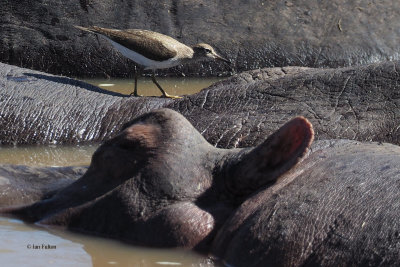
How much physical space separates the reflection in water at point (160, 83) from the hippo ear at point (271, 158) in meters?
5.97

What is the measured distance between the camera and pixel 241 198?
4020 millimetres

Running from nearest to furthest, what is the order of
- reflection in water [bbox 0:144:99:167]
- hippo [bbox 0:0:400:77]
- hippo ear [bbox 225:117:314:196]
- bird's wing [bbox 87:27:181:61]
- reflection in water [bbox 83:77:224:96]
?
hippo ear [bbox 225:117:314:196] → reflection in water [bbox 0:144:99:167] → bird's wing [bbox 87:27:181:61] → reflection in water [bbox 83:77:224:96] → hippo [bbox 0:0:400:77]

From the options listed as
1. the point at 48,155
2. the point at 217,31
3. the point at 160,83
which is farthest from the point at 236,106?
the point at 217,31

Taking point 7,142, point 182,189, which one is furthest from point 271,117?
point 182,189

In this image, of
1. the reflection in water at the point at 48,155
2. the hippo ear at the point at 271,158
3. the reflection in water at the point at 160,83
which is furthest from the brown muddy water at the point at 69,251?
the reflection in water at the point at 160,83

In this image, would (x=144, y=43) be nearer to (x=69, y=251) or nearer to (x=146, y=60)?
(x=146, y=60)

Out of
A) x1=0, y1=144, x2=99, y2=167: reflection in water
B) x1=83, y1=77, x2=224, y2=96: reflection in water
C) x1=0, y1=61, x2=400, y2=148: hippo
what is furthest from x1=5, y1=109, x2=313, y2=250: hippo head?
x1=83, y1=77, x2=224, y2=96: reflection in water

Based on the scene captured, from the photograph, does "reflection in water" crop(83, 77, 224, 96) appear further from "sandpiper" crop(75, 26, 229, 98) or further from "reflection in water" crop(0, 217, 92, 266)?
"reflection in water" crop(0, 217, 92, 266)

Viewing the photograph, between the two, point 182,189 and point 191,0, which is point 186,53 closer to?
point 191,0

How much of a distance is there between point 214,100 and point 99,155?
2925 millimetres

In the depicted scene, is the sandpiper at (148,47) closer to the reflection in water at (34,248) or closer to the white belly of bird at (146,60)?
the white belly of bird at (146,60)

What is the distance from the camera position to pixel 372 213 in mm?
3609

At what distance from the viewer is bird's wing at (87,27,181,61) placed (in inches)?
360

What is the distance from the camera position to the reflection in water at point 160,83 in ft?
33.3
